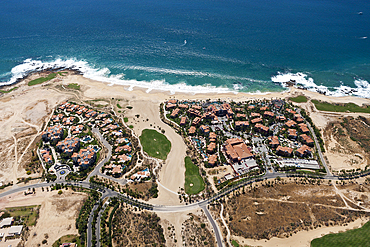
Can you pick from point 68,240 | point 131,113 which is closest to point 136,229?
point 68,240

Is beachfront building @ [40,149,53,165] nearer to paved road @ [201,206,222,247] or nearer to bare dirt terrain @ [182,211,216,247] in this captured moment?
bare dirt terrain @ [182,211,216,247]

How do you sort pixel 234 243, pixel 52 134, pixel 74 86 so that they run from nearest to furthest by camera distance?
pixel 234 243
pixel 52 134
pixel 74 86

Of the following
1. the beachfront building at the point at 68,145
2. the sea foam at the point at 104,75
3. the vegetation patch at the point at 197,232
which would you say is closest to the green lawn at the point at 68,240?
the vegetation patch at the point at 197,232

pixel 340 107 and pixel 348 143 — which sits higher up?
pixel 340 107

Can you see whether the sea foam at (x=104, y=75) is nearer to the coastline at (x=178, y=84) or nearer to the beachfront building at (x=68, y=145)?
the coastline at (x=178, y=84)

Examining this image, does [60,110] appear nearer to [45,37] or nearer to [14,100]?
[14,100]

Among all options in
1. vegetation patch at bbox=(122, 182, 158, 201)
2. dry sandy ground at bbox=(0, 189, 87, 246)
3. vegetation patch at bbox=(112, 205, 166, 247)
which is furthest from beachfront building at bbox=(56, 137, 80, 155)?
vegetation patch at bbox=(112, 205, 166, 247)

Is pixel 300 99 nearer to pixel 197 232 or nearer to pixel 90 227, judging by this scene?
pixel 197 232
